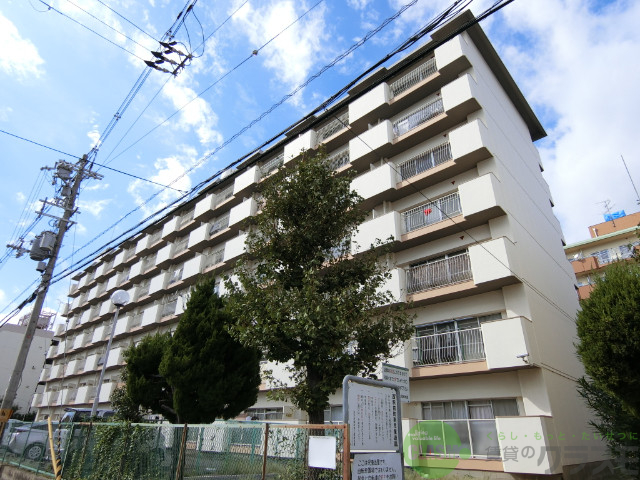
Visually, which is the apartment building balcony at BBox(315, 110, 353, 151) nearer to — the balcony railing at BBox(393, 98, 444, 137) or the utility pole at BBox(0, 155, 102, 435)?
the balcony railing at BBox(393, 98, 444, 137)

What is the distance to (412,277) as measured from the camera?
43.7 feet

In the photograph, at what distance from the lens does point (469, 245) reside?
40.6 ft

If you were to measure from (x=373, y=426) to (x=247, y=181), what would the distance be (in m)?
19.0

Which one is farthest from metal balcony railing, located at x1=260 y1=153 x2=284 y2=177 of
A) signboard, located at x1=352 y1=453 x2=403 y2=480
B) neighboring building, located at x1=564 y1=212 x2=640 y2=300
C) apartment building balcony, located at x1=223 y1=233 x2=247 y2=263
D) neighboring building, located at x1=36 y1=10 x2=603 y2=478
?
neighboring building, located at x1=564 y1=212 x2=640 y2=300

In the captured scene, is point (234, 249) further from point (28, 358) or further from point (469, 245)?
point (28, 358)

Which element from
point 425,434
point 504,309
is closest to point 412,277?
point 504,309

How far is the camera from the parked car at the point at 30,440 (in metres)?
10.4

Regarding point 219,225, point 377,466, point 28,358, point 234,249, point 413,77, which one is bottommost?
point 377,466

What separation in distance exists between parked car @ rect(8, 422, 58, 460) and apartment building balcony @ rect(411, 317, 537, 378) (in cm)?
1045

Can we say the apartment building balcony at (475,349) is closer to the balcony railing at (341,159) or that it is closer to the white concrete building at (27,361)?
the balcony railing at (341,159)


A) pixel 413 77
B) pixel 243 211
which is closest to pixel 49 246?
A: pixel 243 211

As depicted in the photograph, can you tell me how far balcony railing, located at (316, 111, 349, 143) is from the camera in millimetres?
18656

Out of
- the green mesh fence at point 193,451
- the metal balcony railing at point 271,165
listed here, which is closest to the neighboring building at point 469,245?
the metal balcony railing at point 271,165

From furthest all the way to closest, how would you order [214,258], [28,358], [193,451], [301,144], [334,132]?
[28,358], [214,258], [301,144], [334,132], [193,451]
